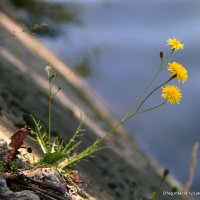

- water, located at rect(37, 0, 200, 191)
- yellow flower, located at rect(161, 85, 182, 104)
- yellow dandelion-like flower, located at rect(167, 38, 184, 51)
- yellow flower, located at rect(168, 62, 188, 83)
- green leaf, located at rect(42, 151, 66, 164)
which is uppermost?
water, located at rect(37, 0, 200, 191)

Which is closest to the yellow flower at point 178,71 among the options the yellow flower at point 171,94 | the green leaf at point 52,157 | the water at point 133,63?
the yellow flower at point 171,94

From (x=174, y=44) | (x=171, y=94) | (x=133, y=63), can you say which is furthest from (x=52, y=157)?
(x=133, y=63)

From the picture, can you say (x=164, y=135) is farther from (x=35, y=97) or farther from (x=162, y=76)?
(x=35, y=97)

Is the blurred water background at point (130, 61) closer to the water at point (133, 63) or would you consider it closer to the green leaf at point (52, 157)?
the water at point (133, 63)

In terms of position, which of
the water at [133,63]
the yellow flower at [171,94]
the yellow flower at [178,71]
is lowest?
the yellow flower at [171,94]

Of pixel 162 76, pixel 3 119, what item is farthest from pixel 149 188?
pixel 162 76

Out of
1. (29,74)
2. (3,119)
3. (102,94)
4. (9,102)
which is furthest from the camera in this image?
(102,94)

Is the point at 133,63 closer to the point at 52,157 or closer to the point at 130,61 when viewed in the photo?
the point at 130,61

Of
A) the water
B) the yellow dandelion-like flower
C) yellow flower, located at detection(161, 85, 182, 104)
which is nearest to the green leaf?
yellow flower, located at detection(161, 85, 182, 104)

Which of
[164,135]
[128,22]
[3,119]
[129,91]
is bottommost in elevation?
[3,119]

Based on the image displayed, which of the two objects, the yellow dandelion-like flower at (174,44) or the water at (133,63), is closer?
the yellow dandelion-like flower at (174,44)

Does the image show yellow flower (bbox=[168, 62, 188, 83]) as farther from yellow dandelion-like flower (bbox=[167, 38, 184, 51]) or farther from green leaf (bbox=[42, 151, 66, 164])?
green leaf (bbox=[42, 151, 66, 164])
